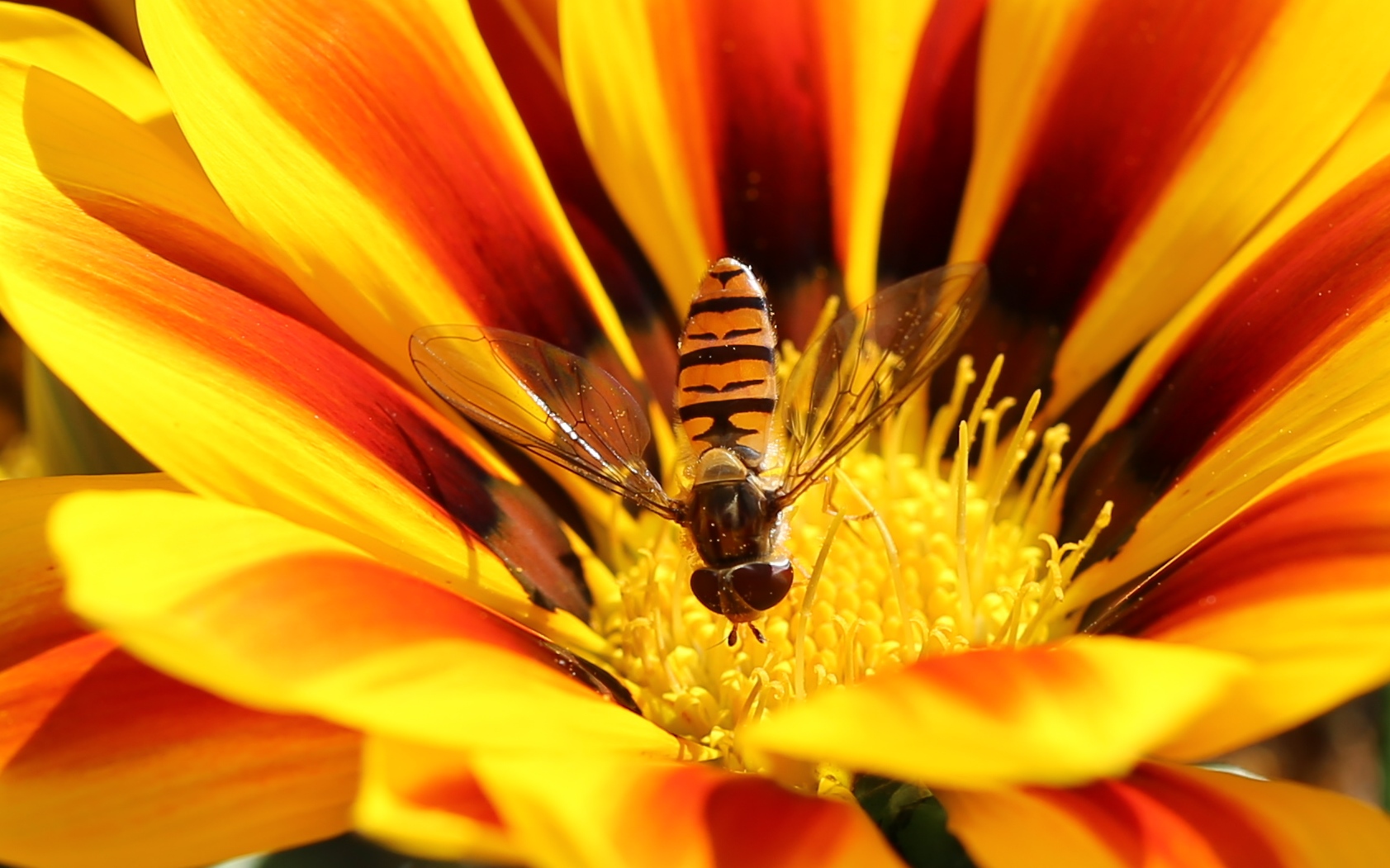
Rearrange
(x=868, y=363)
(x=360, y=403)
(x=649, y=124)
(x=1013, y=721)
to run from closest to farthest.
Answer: (x=1013, y=721) < (x=360, y=403) < (x=868, y=363) < (x=649, y=124)

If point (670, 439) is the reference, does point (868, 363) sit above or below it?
below

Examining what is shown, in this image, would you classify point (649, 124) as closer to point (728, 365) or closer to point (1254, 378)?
point (728, 365)

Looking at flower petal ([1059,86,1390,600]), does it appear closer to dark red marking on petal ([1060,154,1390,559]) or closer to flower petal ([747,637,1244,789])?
dark red marking on petal ([1060,154,1390,559])

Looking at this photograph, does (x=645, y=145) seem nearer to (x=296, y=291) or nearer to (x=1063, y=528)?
(x=296, y=291)

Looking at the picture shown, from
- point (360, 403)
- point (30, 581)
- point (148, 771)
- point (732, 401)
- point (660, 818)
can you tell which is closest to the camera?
point (660, 818)

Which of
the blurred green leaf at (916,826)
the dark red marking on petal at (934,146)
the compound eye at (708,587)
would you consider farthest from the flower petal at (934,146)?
the blurred green leaf at (916,826)

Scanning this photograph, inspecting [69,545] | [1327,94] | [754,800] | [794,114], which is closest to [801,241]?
[794,114]

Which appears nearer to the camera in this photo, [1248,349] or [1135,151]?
[1248,349]

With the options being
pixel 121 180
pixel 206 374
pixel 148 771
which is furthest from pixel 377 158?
pixel 148 771
